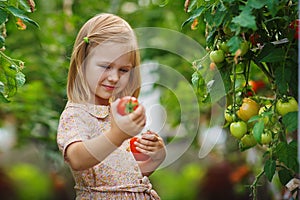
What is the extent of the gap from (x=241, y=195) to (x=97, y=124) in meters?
3.03

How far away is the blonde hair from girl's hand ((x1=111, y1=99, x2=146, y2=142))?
0.77 ft

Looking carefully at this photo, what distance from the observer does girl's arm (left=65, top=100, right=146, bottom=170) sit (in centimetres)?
127

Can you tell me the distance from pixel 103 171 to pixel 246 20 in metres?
0.53

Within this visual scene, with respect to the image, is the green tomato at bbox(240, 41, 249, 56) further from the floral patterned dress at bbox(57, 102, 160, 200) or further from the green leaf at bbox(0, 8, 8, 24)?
the green leaf at bbox(0, 8, 8, 24)

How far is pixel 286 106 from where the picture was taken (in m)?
1.33

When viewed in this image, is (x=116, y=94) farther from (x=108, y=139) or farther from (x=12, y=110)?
(x=12, y=110)

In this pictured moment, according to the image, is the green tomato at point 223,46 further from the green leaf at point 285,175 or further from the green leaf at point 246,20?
the green leaf at point 285,175

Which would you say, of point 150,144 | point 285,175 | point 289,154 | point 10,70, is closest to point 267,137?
point 289,154

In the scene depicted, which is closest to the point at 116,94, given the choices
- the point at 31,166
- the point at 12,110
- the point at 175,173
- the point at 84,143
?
the point at 84,143

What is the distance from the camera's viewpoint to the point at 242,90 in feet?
5.13

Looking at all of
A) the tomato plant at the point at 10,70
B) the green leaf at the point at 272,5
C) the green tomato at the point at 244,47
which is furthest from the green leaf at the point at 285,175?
the tomato plant at the point at 10,70

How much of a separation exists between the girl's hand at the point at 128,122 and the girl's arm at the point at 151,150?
0.18 metres

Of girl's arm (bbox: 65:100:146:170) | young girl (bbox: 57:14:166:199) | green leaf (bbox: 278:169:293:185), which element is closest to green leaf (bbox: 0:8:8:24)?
young girl (bbox: 57:14:166:199)

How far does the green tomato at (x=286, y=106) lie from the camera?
1321 mm
